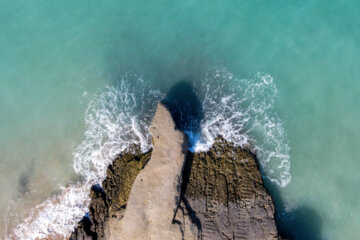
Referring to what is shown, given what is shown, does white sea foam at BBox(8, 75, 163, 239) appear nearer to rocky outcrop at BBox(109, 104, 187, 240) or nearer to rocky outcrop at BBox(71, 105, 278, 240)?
rocky outcrop at BBox(71, 105, 278, 240)

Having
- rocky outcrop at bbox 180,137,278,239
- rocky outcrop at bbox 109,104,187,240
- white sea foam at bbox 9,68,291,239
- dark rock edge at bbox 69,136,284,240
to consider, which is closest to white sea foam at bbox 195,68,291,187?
white sea foam at bbox 9,68,291,239

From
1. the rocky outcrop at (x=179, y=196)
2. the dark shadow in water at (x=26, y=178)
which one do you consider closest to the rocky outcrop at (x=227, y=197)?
the rocky outcrop at (x=179, y=196)

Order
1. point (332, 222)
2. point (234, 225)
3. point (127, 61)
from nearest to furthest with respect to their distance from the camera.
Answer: point (234, 225) < point (332, 222) < point (127, 61)

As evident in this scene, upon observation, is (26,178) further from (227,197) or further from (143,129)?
(227,197)

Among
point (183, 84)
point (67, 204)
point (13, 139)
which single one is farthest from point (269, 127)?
point (13, 139)

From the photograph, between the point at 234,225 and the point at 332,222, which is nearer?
the point at 234,225

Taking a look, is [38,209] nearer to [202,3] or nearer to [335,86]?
[202,3]

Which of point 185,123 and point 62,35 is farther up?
point 62,35

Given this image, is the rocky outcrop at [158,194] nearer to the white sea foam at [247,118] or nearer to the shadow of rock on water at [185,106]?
the shadow of rock on water at [185,106]
